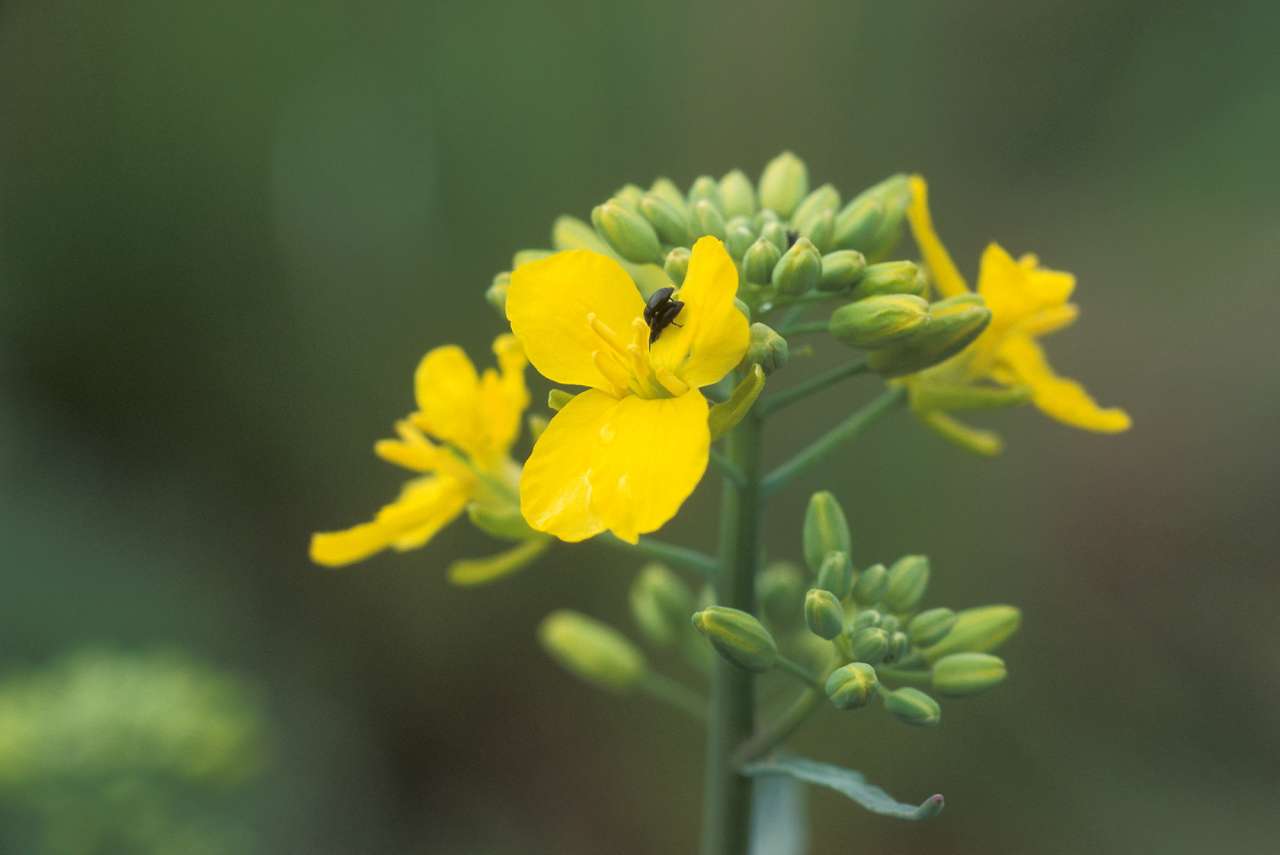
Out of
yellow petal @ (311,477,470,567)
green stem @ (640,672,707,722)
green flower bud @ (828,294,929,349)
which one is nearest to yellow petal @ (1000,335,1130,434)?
green flower bud @ (828,294,929,349)

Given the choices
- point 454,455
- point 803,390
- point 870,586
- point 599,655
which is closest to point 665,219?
point 803,390

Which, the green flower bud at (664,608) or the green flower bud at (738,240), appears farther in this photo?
the green flower bud at (664,608)

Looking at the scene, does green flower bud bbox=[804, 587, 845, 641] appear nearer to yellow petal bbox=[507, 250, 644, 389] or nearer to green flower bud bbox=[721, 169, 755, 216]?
yellow petal bbox=[507, 250, 644, 389]

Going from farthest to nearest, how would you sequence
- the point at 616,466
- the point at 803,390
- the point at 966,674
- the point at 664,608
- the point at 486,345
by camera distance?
the point at 486,345, the point at 664,608, the point at 803,390, the point at 966,674, the point at 616,466

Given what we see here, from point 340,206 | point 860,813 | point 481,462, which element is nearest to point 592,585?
point 860,813

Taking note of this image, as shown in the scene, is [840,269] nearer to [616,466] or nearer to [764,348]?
[764,348]

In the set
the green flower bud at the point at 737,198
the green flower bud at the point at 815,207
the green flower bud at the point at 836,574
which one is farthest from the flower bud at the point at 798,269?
the green flower bud at the point at 836,574

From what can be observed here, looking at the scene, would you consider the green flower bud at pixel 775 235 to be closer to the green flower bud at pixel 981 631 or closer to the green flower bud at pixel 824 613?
the green flower bud at pixel 824 613
